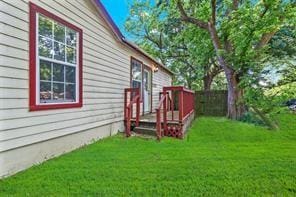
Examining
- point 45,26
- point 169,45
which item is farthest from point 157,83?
point 45,26

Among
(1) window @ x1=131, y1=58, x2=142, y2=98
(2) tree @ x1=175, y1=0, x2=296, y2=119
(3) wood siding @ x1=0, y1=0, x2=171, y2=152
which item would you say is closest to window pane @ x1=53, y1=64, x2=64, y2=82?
(3) wood siding @ x1=0, y1=0, x2=171, y2=152

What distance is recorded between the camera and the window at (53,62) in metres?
5.18

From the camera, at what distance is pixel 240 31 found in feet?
40.8

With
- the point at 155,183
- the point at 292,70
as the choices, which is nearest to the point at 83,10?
the point at 155,183

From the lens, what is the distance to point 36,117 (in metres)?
5.27

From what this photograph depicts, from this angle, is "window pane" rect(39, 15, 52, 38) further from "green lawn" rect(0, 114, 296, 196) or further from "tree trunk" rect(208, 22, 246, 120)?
"tree trunk" rect(208, 22, 246, 120)

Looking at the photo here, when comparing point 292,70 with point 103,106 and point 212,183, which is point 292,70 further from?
point 212,183

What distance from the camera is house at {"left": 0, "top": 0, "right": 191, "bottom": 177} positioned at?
4645 mm

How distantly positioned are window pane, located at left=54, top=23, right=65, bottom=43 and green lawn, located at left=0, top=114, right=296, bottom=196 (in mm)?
2429

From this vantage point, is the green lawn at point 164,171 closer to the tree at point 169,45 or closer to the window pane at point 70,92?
the window pane at point 70,92

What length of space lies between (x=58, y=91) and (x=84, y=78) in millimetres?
1185

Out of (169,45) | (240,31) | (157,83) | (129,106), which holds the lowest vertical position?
(129,106)

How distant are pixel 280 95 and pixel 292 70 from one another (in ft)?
6.37

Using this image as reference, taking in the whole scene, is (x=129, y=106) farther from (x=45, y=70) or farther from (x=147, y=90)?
(x=147, y=90)
